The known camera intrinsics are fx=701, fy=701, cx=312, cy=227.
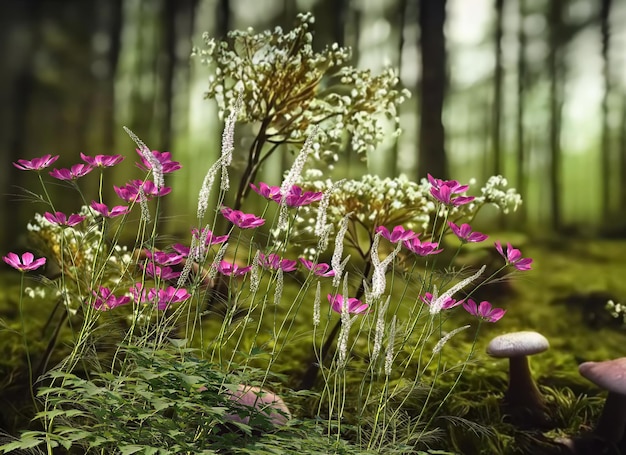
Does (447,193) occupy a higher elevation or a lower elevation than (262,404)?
higher

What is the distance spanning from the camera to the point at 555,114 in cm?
282

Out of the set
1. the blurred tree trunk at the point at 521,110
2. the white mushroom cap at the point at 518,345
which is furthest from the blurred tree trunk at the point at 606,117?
the white mushroom cap at the point at 518,345

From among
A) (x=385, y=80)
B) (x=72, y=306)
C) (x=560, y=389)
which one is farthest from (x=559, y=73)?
(x=72, y=306)

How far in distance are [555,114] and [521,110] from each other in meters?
0.13

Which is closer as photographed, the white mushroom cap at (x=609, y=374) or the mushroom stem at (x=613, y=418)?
the white mushroom cap at (x=609, y=374)

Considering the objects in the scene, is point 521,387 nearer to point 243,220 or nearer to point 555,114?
point 555,114

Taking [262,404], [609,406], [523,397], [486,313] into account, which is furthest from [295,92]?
[609,406]

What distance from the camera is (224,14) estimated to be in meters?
2.96

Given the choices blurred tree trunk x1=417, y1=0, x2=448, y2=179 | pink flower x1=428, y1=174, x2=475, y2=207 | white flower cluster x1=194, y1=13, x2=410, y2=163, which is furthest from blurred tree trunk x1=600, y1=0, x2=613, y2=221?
pink flower x1=428, y1=174, x2=475, y2=207

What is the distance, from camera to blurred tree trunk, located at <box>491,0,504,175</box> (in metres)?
2.84

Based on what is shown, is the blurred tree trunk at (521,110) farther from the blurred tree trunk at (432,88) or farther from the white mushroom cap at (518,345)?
the white mushroom cap at (518,345)

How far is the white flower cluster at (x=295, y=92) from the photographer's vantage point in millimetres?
2477

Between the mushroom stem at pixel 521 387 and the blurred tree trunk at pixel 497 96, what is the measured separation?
2.57ft

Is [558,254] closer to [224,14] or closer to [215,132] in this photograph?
[215,132]
